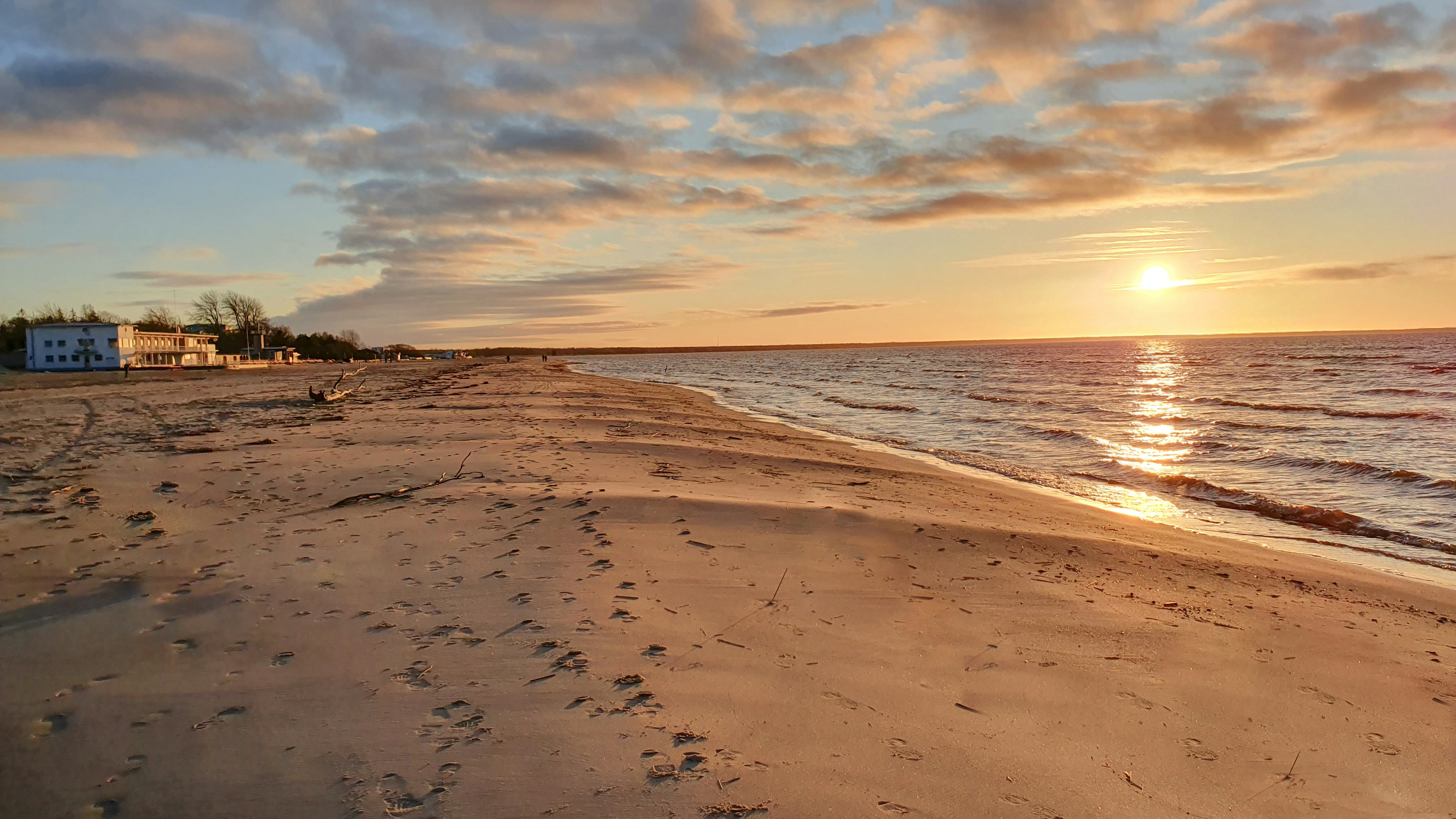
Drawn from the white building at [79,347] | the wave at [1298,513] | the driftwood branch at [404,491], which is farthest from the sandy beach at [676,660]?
the white building at [79,347]

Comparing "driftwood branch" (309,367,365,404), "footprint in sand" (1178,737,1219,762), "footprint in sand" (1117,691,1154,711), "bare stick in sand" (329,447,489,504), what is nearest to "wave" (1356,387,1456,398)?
"footprint in sand" (1117,691,1154,711)

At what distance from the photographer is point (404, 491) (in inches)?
356

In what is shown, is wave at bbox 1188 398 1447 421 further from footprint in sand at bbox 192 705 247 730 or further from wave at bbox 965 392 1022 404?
footprint in sand at bbox 192 705 247 730

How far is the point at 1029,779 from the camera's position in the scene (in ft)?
11.0

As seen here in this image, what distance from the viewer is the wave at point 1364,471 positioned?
12758 mm

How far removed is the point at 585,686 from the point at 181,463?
9.79 m

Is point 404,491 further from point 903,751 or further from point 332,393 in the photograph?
point 332,393

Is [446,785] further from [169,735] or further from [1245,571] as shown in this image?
Result: [1245,571]

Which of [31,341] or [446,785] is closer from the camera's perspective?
[446,785]

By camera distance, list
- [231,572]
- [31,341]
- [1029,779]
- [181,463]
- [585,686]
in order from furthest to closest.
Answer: [31,341] → [181,463] → [231,572] → [585,686] → [1029,779]

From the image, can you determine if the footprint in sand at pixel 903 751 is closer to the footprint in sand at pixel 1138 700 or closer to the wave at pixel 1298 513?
the footprint in sand at pixel 1138 700

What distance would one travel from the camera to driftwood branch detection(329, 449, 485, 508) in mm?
8445

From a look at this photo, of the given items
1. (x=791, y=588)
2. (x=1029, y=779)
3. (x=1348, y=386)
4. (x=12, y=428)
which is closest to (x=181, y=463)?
(x=12, y=428)

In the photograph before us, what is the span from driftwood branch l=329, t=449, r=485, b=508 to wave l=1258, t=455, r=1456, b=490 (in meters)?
15.2
